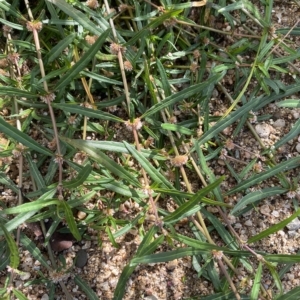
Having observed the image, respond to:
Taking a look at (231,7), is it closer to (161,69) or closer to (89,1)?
(161,69)

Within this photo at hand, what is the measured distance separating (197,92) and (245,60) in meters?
0.34

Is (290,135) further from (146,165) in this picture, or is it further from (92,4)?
(92,4)

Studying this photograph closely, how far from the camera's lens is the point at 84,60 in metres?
1.50

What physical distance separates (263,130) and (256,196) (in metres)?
0.28

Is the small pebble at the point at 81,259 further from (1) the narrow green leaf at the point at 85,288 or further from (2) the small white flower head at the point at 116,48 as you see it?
(2) the small white flower head at the point at 116,48

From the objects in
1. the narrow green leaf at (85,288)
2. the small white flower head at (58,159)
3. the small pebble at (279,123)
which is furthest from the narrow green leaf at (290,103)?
the narrow green leaf at (85,288)

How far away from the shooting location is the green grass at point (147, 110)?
1.58m

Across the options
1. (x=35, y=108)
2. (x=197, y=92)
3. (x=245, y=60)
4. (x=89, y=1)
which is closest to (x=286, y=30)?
(x=245, y=60)

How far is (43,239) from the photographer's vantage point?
173 centimetres

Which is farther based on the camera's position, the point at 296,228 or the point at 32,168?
the point at 296,228

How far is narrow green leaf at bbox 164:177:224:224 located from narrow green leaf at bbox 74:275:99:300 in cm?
40

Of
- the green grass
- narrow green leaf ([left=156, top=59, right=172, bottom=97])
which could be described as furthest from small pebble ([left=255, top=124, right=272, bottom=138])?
narrow green leaf ([left=156, top=59, right=172, bottom=97])

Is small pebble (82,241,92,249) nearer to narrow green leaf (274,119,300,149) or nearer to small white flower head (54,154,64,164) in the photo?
small white flower head (54,154,64,164)

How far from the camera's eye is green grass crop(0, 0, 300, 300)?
62.2 inches
